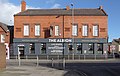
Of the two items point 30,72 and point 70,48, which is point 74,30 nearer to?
point 70,48

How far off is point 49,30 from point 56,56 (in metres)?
6.13

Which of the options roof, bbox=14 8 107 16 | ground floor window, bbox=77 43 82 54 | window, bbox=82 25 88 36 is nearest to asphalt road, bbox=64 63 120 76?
ground floor window, bbox=77 43 82 54

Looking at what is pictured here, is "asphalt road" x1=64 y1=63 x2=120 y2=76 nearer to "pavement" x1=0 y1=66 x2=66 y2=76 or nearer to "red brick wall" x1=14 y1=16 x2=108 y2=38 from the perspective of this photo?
"pavement" x1=0 y1=66 x2=66 y2=76

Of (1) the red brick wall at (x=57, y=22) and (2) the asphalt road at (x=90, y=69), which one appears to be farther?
(1) the red brick wall at (x=57, y=22)

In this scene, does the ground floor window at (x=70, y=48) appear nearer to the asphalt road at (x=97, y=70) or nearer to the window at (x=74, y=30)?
the window at (x=74, y=30)

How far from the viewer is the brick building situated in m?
66.5

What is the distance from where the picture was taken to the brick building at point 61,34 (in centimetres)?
6650

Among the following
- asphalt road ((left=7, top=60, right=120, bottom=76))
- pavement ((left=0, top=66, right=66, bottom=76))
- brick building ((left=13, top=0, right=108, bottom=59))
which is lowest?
asphalt road ((left=7, top=60, right=120, bottom=76))

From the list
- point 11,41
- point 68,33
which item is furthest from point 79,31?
point 11,41

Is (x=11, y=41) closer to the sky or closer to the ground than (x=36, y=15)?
closer to the ground

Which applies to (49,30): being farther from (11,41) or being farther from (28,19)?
(11,41)

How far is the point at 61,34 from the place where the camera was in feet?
221

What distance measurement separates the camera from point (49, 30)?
67375mm

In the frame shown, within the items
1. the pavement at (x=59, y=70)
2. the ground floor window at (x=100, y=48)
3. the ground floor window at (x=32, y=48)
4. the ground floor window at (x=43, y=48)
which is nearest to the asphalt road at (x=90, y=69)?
the pavement at (x=59, y=70)
